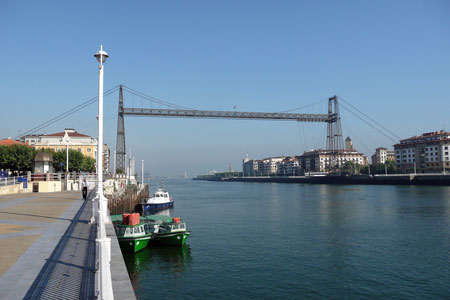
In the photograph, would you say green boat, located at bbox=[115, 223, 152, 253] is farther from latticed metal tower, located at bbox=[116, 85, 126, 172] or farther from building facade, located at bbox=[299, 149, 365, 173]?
building facade, located at bbox=[299, 149, 365, 173]

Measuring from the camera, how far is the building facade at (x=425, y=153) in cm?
11331

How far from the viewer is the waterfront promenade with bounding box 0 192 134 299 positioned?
287 inches

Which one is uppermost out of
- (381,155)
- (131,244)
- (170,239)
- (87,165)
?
(381,155)

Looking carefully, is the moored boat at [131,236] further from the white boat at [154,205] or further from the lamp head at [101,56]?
the white boat at [154,205]

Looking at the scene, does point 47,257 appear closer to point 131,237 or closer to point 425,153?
point 131,237

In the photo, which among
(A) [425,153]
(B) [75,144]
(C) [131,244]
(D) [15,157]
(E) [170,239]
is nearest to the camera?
(C) [131,244]

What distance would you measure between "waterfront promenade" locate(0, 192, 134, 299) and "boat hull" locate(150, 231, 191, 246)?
8.97 metres

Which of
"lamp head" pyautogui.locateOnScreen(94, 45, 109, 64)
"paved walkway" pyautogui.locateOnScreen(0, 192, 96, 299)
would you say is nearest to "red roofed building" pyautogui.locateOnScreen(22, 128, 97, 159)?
"paved walkway" pyautogui.locateOnScreen(0, 192, 96, 299)

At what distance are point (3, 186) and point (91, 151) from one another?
220 feet

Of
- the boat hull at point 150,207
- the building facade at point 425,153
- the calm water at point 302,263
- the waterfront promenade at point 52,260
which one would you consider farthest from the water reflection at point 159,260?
the building facade at point 425,153

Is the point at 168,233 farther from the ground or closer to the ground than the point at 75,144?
closer to the ground

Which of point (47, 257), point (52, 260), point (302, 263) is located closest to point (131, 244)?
point (302, 263)

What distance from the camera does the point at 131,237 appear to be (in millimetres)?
21609

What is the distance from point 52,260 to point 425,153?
135m
